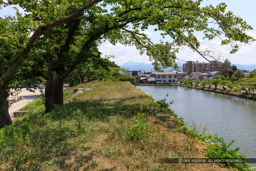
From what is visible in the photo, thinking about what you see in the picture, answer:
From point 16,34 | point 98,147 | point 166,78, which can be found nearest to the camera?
point 98,147

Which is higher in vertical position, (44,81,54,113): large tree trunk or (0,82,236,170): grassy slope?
(44,81,54,113): large tree trunk

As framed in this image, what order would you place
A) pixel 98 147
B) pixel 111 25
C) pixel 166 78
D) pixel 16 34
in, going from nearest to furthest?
pixel 98 147
pixel 16 34
pixel 111 25
pixel 166 78

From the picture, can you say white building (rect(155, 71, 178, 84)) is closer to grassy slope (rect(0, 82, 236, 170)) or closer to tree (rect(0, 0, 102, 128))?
tree (rect(0, 0, 102, 128))

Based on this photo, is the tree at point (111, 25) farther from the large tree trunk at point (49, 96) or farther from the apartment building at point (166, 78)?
the apartment building at point (166, 78)

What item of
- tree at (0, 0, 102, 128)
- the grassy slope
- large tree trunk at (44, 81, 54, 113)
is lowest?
the grassy slope

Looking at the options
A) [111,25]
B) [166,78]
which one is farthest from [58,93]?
[166,78]

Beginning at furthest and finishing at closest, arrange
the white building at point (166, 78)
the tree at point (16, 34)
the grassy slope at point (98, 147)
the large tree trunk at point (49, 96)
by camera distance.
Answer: the white building at point (166, 78) → the large tree trunk at point (49, 96) → the tree at point (16, 34) → the grassy slope at point (98, 147)

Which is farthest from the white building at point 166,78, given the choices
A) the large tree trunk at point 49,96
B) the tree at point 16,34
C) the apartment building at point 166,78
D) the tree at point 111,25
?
the tree at point 16,34

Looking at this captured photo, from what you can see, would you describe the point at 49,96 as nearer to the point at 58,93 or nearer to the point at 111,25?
the point at 58,93

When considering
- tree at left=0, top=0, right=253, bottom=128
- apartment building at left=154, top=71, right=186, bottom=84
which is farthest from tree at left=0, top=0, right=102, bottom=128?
apartment building at left=154, top=71, right=186, bottom=84

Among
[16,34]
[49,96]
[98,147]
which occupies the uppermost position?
[16,34]

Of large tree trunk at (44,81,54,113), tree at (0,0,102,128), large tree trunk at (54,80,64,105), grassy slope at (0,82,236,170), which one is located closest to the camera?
grassy slope at (0,82,236,170)

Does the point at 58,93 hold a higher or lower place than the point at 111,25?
lower

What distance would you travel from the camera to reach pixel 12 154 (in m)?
4.73
